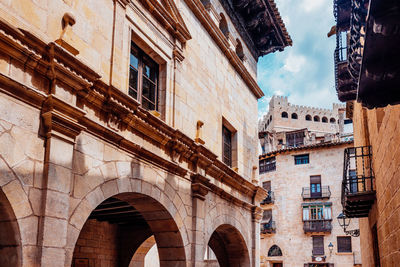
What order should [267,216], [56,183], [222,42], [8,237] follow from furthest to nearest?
[267,216] < [222,42] < [56,183] < [8,237]

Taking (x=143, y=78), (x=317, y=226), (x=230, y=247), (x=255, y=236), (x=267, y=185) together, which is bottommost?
(x=230, y=247)

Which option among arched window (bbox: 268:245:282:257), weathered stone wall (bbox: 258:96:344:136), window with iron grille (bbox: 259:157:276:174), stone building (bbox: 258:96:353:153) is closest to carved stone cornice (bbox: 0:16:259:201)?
arched window (bbox: 268:245:282:257)

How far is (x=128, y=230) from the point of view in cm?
1287

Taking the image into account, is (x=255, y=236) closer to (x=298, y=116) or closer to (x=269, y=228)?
(x=269, y=228)

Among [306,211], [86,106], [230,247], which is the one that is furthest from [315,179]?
[86,106]

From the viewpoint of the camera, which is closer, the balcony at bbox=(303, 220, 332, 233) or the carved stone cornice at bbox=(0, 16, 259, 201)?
the carved stone cornice at bbox=(0, 16, 259, 201)

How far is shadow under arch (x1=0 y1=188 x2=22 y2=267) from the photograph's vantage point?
5250 millimetres

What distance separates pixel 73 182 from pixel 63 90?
1276 mm

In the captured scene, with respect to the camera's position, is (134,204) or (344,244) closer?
(134,204)

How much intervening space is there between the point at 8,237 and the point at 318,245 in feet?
116

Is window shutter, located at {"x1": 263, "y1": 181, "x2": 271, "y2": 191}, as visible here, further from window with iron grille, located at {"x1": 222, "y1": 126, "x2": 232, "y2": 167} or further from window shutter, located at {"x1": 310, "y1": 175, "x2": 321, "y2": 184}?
window with iron grille, located at {"x1": 222, "y1": 126, "x2": 232, "y2": 167}

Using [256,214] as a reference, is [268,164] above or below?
above

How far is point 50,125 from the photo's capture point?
19.2 ft

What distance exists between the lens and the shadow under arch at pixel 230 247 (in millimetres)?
12258
